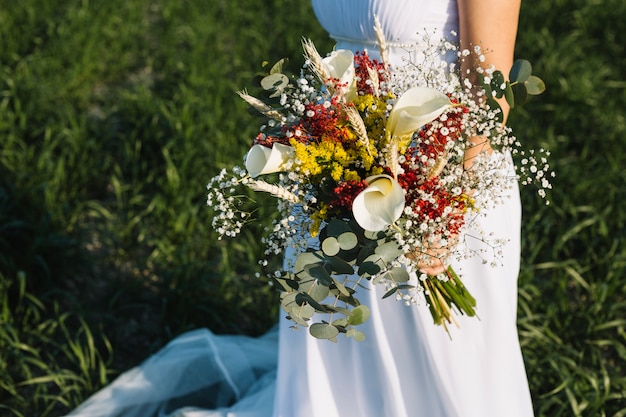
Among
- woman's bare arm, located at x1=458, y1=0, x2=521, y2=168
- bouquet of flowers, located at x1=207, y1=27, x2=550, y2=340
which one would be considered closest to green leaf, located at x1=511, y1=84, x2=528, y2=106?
bouquet of flowers, located at x1=207, y1=27, x2=550, y2=340

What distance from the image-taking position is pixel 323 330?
5.37 feet

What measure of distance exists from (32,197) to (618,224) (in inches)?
107

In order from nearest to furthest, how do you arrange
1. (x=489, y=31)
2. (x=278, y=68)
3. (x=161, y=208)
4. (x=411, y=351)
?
(x=278, y=68) < (x=489, y=31) < (x=411, y=351) < (x=161, y=208)

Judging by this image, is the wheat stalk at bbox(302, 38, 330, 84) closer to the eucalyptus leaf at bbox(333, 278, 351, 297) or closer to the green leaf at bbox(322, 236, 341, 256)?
the green leaf at bbox(322, 236, 341, 256)

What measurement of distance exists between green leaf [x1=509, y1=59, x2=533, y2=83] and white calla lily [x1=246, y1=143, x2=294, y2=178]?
1.65 ft

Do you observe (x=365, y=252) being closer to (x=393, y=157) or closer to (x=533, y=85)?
(x=393, y=157)

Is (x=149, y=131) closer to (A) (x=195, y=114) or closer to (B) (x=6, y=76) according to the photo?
(A) (x=195, y=114)

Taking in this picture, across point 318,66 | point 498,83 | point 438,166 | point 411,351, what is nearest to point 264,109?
point 318,66

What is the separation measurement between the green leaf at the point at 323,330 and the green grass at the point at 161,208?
134cm

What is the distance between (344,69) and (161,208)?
2.14 meters

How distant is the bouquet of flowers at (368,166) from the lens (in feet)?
4.85

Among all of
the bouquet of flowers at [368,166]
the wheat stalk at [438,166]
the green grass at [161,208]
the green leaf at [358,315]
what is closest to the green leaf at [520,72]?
the bouquet of flowers at [368,166]

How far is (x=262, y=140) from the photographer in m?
1.57

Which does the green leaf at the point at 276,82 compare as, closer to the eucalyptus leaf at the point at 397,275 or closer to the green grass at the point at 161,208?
the eucalyptus leaf at the point at 397,275
